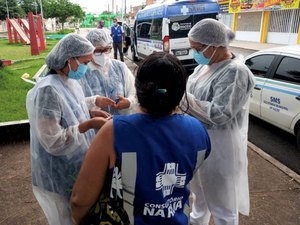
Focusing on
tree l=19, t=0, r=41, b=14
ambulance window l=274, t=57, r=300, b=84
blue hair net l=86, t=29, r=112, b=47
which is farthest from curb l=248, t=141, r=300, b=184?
tree l=19, t=0, r=41, b=14

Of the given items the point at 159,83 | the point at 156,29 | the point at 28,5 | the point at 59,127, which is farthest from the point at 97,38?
the point at 28,5

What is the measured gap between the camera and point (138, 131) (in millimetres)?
1156

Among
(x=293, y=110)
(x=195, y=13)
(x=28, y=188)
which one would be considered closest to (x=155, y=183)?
(x=28, y=188)

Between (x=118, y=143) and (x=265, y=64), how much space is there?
4575mm

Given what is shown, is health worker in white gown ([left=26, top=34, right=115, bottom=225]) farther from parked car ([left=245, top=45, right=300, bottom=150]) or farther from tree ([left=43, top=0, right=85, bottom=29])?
Answer: tree ([left=43, top=0, right=85, bottom=29])

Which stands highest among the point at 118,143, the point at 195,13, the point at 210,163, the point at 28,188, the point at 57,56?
the point at 195,13

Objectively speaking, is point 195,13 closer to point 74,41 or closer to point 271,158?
point 271,158

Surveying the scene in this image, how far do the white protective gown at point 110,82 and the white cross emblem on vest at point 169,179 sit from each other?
1357mm

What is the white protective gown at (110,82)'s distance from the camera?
263 cm

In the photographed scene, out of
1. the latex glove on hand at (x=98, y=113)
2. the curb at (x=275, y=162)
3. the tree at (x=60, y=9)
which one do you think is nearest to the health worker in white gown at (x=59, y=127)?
the latex glove on hand at (x=98, y=113)

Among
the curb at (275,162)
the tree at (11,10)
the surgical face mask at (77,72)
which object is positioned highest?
the tree at (11,10)

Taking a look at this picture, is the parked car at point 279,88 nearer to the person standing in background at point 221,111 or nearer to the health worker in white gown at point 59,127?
the person standing in background at point 221,111

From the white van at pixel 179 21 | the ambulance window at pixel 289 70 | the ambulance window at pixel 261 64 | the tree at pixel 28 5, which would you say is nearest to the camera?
Answer: the ambulance window at pixel 289 70

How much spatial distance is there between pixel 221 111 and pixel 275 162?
7.63ft
